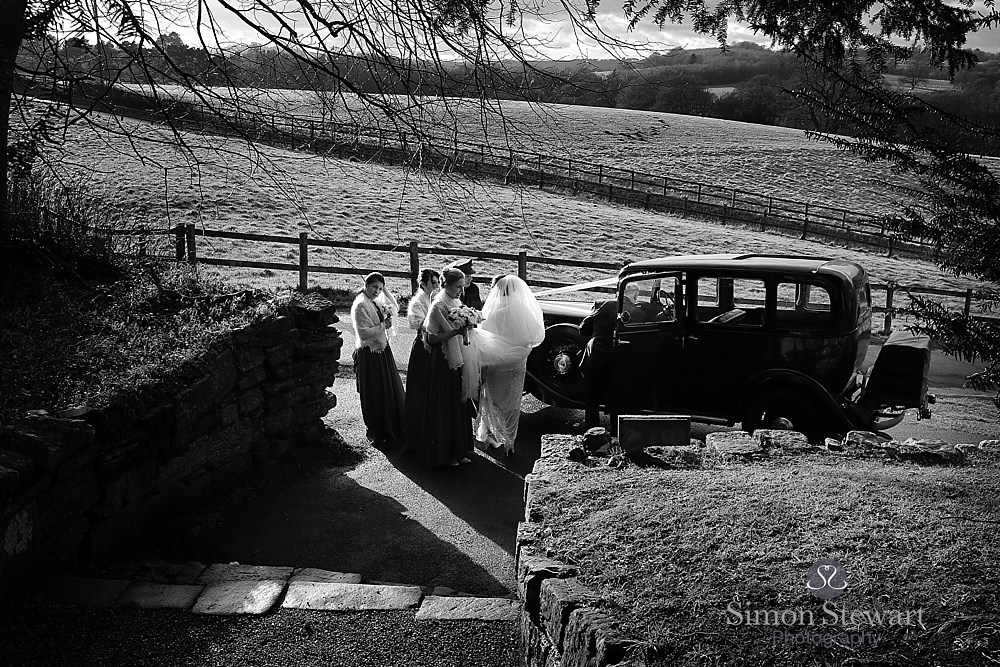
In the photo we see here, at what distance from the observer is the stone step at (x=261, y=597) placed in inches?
176

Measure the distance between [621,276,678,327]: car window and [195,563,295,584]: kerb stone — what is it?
4.61 meters

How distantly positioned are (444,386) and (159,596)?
12.0ft

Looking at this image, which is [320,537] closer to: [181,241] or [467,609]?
[467,609]

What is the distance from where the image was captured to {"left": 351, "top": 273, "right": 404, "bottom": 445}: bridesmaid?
8.35 m

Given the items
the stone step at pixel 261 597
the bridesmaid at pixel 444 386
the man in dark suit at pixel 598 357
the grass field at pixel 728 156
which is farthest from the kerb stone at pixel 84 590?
the grass field at pixel 728 156

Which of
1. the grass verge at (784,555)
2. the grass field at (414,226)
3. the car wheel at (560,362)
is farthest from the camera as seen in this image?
the grass field at (414,226)

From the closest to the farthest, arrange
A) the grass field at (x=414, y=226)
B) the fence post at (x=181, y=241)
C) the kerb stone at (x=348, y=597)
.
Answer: the kerb stone at (x=348, y=597), the fence post at (x=181, y=241), the grass field at (x=414, y=226)

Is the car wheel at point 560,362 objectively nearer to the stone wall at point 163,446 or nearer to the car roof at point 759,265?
the car roof at point 759,265

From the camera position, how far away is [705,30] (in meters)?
5.03

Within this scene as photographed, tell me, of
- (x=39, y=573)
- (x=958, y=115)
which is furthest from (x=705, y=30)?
(x=39, y=573)

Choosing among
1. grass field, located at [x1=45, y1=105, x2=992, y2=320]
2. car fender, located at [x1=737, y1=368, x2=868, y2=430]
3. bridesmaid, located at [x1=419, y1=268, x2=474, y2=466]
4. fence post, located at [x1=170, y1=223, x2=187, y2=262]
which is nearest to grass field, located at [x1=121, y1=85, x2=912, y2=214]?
grass field, located at [x1=45, y1=105, x2=992, y2=320]

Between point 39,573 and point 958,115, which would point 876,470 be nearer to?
point 958,115

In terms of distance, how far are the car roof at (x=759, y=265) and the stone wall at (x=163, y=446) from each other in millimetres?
3599

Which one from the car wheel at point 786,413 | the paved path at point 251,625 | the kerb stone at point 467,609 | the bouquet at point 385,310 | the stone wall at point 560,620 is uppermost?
the bouquet at point 385,310
